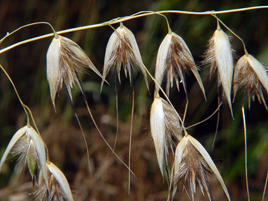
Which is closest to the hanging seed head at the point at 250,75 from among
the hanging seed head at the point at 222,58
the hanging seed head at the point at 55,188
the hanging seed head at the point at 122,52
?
the hanging seed head at the point at 222,58

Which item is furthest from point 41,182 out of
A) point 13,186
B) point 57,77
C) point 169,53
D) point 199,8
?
point 199,8

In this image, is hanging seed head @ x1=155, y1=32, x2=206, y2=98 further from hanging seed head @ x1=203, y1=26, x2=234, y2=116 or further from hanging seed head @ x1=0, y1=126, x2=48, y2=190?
hanging seed head @ x1=0, y1=126, x2=48, y2=190

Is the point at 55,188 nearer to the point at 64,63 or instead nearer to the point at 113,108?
the point at 64,63

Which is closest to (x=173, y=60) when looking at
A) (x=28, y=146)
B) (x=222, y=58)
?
(x=222, y=58)

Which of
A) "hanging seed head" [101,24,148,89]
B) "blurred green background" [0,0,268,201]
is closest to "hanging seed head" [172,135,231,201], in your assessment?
"hanging seed head" [101,24,148,89]

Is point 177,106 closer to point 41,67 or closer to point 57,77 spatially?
point 41,67

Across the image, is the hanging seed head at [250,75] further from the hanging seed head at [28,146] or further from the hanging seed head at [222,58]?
the hanging seed head at [28,146]

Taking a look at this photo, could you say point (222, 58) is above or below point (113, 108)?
above
